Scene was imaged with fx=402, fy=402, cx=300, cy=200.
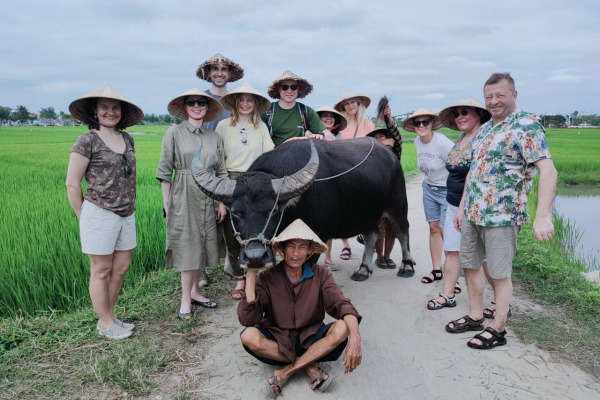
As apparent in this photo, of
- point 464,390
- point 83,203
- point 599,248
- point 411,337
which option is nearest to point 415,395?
point 464,390

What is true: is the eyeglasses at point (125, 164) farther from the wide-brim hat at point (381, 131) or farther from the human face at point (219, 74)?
Answer: the wide-brim hat at point (381, 131)

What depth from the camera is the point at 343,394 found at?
2.58 meters

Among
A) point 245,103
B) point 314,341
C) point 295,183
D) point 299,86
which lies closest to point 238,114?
point 245,103

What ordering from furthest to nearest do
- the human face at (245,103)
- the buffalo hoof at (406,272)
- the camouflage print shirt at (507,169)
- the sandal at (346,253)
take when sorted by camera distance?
1. the sandal at (346,253)
2. the buffalo hoof at (406,272)
3. the human face at (245,103)
4. the camouflage print shirt at (507,169)

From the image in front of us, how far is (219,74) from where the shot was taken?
14.9 feet

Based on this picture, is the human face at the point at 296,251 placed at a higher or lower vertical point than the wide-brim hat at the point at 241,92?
lower

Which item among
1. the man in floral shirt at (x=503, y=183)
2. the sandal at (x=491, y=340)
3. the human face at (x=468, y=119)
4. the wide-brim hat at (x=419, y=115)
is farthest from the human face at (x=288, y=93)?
the sandal at (x=491, y=340)

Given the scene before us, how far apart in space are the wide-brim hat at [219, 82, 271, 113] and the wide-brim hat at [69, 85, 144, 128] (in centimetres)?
84

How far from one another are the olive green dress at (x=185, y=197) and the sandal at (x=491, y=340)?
93.3 inches

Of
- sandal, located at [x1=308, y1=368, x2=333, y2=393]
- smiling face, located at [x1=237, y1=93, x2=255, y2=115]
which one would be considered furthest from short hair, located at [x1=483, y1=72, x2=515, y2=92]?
sandal, located at [x1=308, y1=368, x2=333, y2=393]

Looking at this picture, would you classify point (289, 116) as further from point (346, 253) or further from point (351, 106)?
point (346, 253)

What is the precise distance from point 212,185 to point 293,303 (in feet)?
3.74

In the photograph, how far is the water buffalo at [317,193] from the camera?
3.12 metres

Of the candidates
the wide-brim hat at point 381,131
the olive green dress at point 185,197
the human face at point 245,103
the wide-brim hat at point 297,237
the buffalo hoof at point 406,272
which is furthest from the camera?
the wide-brim hat at point 381,131
